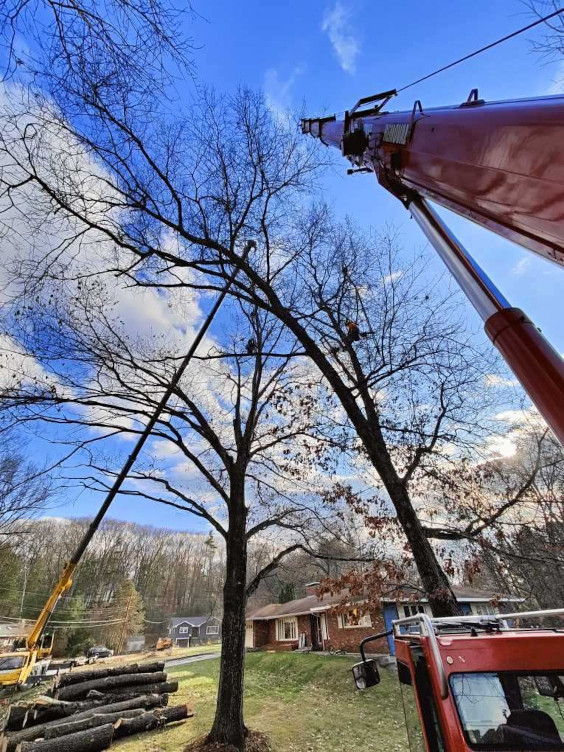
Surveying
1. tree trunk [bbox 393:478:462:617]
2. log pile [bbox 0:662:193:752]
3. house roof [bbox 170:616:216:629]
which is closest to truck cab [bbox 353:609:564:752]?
tree trunk [bbox 393:478:462:617]

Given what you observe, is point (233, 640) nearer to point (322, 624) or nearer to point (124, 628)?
point (322, 624)

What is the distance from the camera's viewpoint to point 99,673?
13.4m

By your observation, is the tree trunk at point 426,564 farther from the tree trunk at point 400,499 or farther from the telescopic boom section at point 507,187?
the telescopic boom section at point 507,187

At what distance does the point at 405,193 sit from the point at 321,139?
605 centimetres

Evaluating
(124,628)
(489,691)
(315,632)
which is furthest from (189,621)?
(489,691)

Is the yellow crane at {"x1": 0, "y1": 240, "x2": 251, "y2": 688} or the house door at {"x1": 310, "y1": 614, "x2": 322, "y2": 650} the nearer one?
the yellow crane at {"x1": 0, "y1": 240, "x2": 251, "y2": 688}

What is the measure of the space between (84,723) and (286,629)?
22975mm

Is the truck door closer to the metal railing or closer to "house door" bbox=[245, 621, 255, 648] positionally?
the metal railing

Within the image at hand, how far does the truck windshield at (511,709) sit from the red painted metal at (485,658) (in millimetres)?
55

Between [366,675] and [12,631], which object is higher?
[12,631]

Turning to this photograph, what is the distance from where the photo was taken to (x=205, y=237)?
803cm

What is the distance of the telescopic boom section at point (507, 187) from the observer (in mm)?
1171

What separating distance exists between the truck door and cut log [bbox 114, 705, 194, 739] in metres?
10.2

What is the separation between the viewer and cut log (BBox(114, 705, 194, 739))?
9773 millimetres
